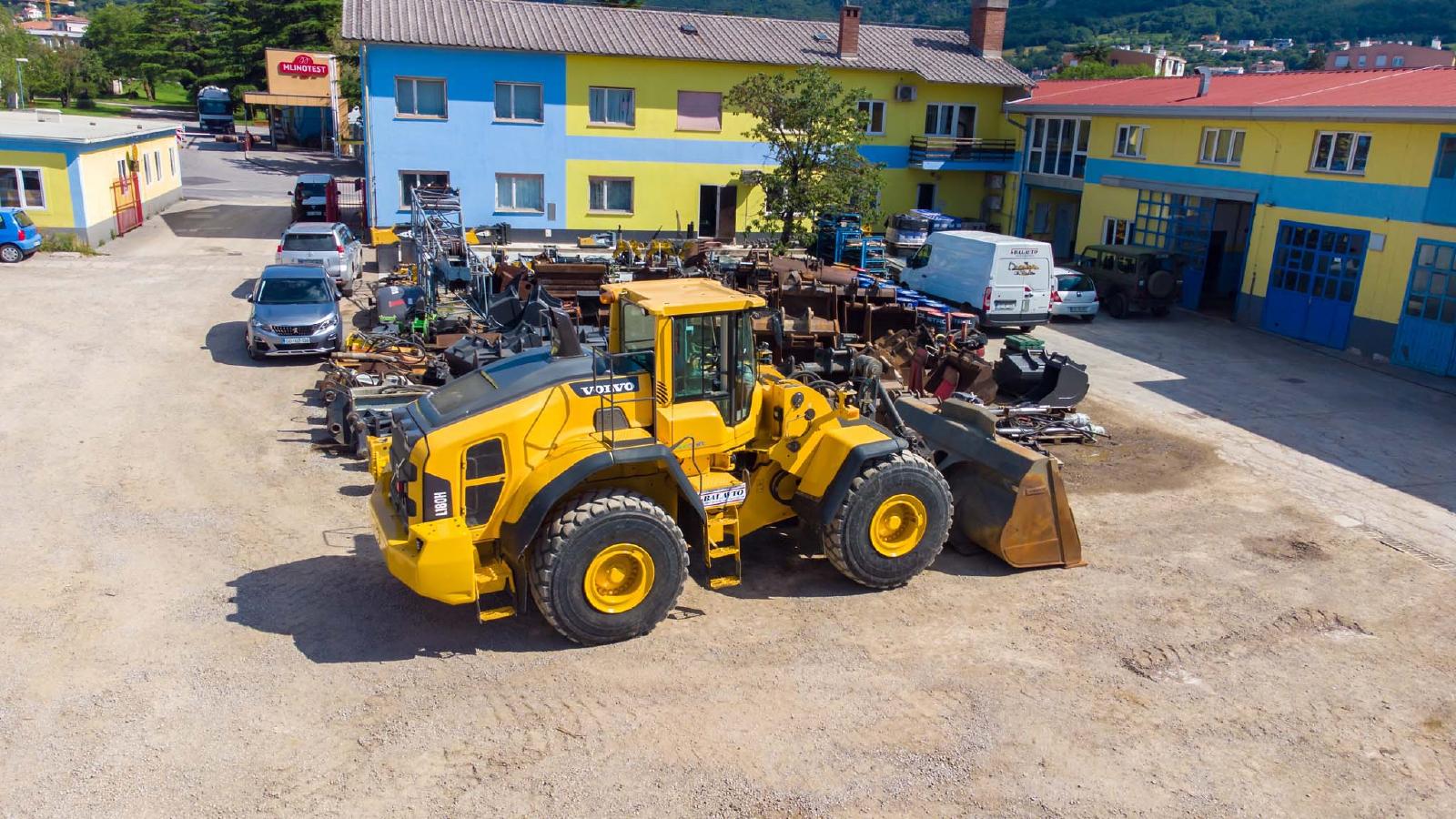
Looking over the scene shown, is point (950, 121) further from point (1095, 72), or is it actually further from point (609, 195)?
point (1095, 72)

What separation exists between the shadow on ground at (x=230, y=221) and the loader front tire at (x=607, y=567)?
26.9 m

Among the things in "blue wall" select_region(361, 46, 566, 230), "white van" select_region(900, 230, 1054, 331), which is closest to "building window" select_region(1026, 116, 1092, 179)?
"white van" select_region(900, 230, 1054, 331)

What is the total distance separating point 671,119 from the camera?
32.2 m

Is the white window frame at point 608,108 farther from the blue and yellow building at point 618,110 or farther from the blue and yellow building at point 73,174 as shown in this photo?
the blue and yellow building at point 73,174

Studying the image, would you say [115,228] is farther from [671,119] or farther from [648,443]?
[648,443]

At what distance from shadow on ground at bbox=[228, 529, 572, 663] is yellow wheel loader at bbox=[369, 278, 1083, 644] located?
341 mm

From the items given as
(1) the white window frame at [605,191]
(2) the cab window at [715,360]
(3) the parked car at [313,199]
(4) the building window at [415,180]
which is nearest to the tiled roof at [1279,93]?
(1) the white window frame at [605,191]

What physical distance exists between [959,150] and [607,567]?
29.8m

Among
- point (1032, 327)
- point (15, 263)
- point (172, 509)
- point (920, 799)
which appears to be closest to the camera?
point (920, 799)

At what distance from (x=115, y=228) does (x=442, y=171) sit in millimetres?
9342

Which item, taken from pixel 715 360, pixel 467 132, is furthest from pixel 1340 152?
pixel 467 132

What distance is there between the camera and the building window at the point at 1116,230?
1083 inches

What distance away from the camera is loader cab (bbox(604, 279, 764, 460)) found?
8406 mm

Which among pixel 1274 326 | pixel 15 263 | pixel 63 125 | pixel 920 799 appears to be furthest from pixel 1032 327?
pixel 63 125
